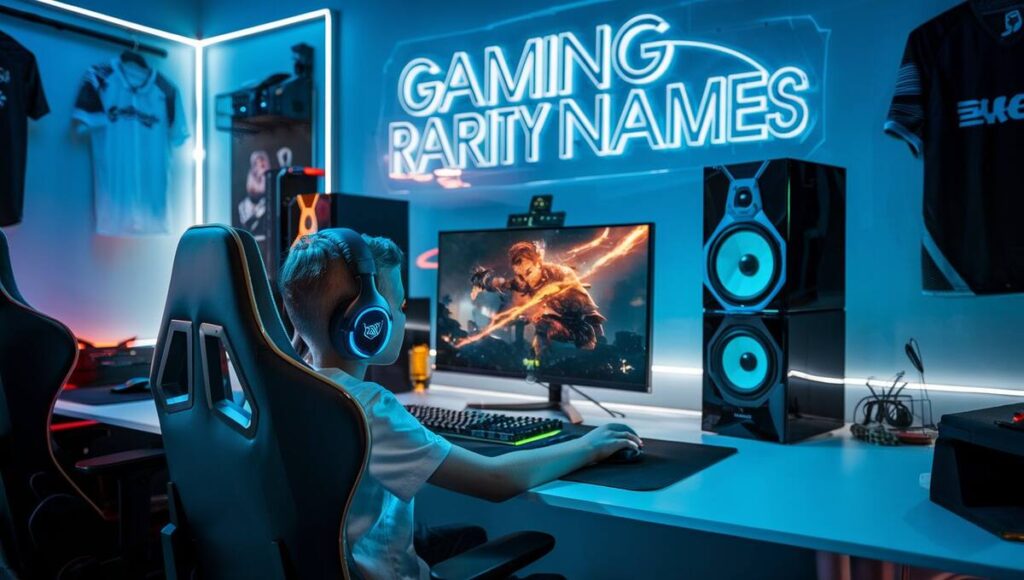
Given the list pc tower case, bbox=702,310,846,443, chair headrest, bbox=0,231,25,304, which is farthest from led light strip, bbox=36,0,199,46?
pc tower case, bbox=702,310,846,443

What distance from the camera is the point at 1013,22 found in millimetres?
1887

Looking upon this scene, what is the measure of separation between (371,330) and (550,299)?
2.88ft

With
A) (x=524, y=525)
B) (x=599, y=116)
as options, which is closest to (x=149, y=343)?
(x=524, y=525)

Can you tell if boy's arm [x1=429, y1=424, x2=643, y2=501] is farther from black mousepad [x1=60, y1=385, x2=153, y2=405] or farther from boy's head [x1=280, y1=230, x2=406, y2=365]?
black mousepad [x1=60, y1=385, x2=153, y2=405]

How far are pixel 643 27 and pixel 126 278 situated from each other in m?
2.47

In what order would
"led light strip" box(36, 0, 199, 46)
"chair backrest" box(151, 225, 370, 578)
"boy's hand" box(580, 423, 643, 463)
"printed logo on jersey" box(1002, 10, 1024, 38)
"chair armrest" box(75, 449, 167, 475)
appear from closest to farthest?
"chair backrest" box(151, 225, 370, 578)
"boy's hand" box(580, 423, 643, 463)
"chair armrest" box(75, 449, 167, 475)
"printed logo on jersey" box(1002, 10, 1024, 38)
"led light strip" box(36, 0, 199, 46)

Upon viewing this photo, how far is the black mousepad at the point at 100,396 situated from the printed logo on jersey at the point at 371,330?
1.39 m

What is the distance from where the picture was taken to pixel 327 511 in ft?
3.60

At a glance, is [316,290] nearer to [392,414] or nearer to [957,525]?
[392,414]

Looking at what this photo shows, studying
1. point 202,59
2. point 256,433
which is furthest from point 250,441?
point 202,59

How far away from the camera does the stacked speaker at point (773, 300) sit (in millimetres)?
1888

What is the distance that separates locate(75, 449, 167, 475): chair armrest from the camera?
1.76 metres

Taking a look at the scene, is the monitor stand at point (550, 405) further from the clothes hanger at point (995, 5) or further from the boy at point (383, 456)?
the clothes hanger at point (995, 5)

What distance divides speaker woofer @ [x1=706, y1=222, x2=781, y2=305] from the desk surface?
13.7 inches
